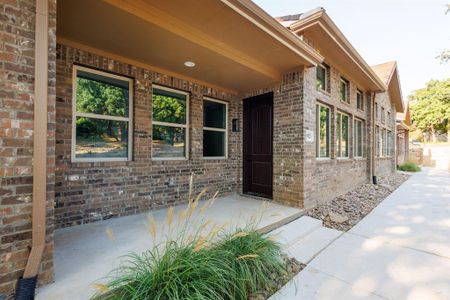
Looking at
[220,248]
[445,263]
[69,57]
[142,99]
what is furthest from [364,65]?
[69,57]

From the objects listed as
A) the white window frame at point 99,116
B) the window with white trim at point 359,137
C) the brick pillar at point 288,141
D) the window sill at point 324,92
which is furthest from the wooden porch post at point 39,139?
the window with white trim at point 359,137

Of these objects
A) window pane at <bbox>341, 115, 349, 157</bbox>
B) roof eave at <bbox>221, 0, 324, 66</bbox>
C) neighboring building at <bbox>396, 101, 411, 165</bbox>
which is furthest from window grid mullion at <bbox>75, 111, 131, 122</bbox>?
neighboring building at <bbox>396, 101, 411, 165</bbox>

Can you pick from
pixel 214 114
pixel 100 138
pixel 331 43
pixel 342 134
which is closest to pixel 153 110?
pixel 100 138

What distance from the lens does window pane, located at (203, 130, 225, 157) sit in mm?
5457

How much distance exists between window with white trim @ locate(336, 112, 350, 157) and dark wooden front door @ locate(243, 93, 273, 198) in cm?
251

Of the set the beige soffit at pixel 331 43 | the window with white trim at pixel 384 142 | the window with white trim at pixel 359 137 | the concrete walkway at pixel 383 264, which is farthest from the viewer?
the window with white trim at pixel 384 142

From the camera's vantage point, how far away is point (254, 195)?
573 centimetres

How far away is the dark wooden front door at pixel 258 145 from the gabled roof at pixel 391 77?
298 inches

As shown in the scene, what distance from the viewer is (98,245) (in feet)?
8.94

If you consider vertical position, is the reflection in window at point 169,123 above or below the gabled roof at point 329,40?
below

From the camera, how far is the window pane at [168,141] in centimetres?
450

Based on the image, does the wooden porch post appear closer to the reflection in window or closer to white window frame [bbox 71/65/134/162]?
white window frame [bbox 71/65/134/162]

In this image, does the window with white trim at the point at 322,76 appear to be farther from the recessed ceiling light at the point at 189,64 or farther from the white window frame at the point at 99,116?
the white window frame at the point at 99,116

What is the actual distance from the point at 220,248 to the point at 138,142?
2.63 meters
